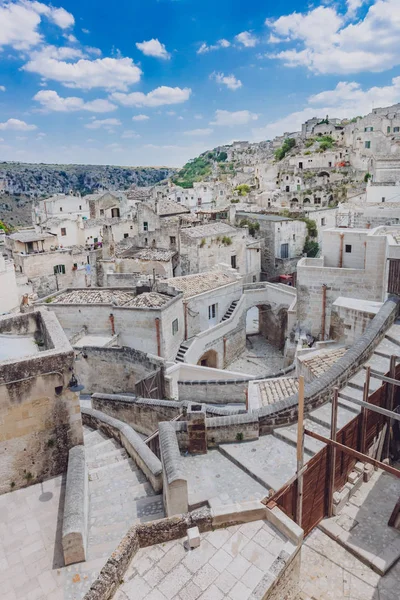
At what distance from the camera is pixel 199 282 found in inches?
1080

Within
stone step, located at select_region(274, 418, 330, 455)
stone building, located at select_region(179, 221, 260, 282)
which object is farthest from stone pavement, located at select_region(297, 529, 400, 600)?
stone building, located at select_region(179, 221, 260, 282)

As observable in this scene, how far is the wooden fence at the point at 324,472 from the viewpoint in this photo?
23.8ft

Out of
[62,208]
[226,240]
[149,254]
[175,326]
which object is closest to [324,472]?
[175,326]

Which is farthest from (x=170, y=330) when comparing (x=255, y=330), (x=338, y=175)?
(x=338, y=175)

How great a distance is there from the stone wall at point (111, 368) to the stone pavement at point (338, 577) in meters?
12.7

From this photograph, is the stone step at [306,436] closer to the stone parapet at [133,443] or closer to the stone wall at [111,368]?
the stone parapet at [133,443]

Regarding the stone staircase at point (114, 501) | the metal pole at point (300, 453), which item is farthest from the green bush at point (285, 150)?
the metal pole at point (300, 453)

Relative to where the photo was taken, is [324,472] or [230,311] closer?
[324,472]

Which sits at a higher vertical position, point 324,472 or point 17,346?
point 17,346

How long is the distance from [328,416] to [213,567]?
178 inches

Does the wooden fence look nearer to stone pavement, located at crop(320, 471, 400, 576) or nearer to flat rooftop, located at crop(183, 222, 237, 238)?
stone pavement, located at crop(320, 471, 400, 576)

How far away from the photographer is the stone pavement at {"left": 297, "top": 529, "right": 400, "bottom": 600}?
7.11 meters

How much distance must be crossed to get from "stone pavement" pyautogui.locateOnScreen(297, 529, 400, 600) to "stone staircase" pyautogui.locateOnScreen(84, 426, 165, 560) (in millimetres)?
2947

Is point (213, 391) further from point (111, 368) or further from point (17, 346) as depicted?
point (17, 346)
